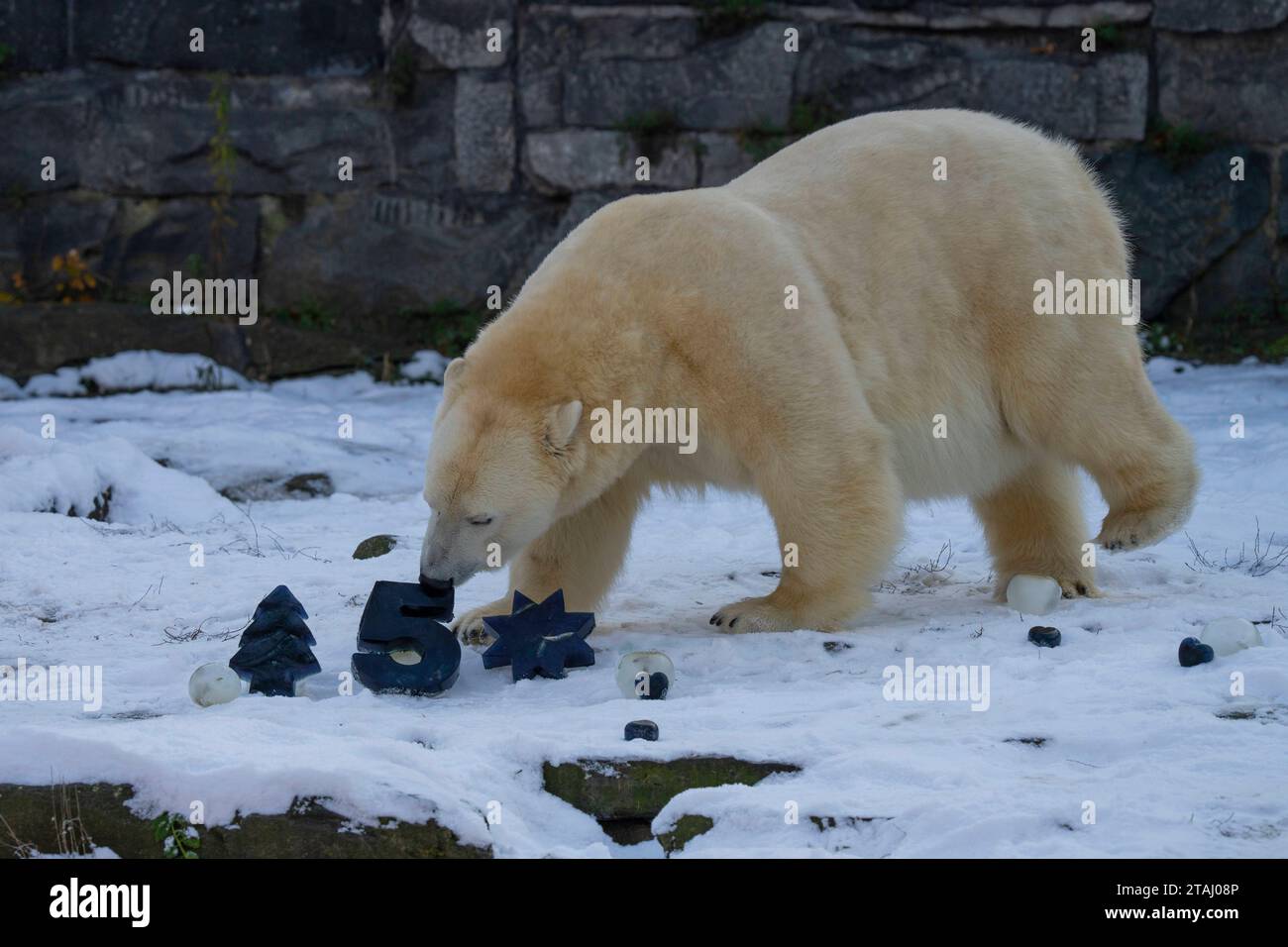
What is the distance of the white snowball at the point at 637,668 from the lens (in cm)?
354

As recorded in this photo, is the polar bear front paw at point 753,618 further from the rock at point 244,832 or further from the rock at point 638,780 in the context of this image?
the rock at point 244,832

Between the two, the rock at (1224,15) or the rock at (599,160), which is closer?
the rock at (1224,15)

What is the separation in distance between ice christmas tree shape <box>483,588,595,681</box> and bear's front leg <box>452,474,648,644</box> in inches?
19.7

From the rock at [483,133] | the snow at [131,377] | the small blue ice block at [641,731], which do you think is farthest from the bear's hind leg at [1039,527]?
the snow at [131,377]

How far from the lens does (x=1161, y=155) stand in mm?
8703

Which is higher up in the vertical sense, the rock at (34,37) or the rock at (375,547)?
the rock at (34,37)

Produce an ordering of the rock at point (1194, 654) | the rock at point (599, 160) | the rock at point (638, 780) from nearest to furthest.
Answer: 1. the rock at point (638, 780)
2. the rock at point (1194, 654)
3. the rock at point (599, 160)

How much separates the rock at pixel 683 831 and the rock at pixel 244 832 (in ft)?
1.05

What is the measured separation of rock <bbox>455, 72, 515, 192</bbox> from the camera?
29.2 ft

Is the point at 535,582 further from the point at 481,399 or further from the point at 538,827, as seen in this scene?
the point at 538,827

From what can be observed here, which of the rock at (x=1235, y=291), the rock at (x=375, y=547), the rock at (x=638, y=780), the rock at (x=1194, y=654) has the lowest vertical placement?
the rock at (x=638, y=780)

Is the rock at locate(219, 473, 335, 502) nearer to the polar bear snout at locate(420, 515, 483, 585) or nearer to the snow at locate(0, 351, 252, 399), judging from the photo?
the snow at locate(0, 351, 252, 399)
